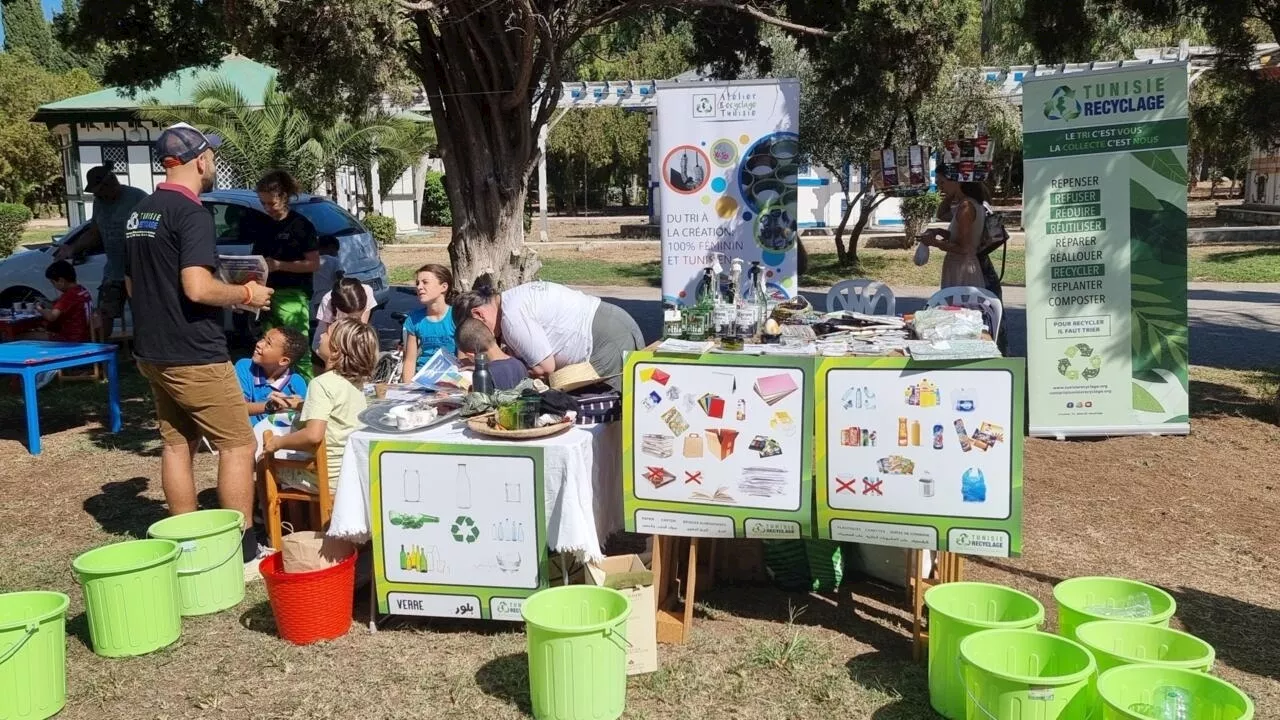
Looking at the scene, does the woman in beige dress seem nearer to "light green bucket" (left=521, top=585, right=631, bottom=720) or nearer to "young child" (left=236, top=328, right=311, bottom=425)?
"young child" (left=236, top=328, right=311, bottom=425)

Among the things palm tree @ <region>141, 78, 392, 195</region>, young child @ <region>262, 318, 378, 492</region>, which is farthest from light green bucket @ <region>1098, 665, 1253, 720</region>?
palm tree @ <region>141, 78, 392, 195</region>

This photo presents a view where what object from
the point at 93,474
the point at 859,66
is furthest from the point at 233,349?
the point at 859,66

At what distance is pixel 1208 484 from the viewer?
5922 mm

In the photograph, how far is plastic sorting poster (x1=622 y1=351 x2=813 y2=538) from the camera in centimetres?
387

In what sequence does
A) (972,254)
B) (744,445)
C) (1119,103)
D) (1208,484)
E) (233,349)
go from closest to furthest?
(744,445), (1208,484), (1119,103), (972,254), (233,349)

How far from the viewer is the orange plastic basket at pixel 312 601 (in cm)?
398

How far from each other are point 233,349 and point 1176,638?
8325 mm

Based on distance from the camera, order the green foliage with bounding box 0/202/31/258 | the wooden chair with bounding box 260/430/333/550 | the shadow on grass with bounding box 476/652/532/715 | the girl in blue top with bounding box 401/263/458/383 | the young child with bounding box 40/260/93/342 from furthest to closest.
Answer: the green foliage with bounding box 0/202/31/258 → the young child with bounding box 40/260/93/342 → the girl in blue top with bounding box 401/263/458/383 → the wooden chair with bounding box 260/430/333/550 → the shadow on grass with bounding box 476/652/532/715

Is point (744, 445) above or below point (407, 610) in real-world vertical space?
above

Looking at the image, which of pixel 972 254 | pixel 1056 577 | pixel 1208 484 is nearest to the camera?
pixel 1056 577

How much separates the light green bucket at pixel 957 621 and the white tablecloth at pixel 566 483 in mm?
1230

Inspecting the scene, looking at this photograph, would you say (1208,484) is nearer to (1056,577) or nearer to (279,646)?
(1056,577)

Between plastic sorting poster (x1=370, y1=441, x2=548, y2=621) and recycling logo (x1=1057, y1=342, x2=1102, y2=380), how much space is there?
167 inches

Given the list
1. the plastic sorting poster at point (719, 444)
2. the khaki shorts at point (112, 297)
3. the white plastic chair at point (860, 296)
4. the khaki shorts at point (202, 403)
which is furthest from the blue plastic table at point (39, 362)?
the white plastic chair at point (860, 296)
